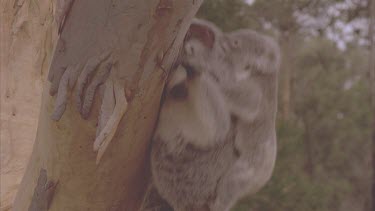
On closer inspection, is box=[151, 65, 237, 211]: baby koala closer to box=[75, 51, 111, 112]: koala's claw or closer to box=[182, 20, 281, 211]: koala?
box=[182, 20, 281, 211]: koala

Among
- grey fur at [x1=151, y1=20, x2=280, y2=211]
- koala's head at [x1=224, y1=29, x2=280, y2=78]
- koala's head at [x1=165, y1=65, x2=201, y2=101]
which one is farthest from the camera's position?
koala's head at [x1=224, y1=29, x2=280, y2=78]

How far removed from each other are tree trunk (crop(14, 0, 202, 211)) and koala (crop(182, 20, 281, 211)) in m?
0.28

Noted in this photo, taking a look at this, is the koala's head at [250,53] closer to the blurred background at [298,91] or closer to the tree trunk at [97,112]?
the tree trunk at [97,112]

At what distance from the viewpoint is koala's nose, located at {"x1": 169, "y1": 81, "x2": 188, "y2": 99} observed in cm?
204

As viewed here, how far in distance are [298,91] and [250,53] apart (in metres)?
14.8

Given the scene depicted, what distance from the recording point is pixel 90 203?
2.09m

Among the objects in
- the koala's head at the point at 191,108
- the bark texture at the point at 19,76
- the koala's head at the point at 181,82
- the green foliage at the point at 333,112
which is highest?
the koala's head at the point at 181,82

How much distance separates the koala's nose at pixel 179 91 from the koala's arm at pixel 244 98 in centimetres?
22

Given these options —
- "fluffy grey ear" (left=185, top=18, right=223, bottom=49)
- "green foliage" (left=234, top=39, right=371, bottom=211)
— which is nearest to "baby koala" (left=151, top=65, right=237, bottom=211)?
"fluffy grey ear" (left=185, top=18, right=223, bottom=49)

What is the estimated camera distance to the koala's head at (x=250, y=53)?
232 cm

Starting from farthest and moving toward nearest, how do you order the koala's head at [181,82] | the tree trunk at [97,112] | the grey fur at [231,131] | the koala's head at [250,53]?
the koala's head at [250,53] → the grey fur at [231,131] → the koala's head at [181,82] → the tree trunk at [97,112]

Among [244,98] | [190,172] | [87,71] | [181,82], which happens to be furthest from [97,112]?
[244,98]

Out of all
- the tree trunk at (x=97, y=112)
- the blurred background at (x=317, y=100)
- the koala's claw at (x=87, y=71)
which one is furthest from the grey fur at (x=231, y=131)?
the blurred background at (x=317, y=100)

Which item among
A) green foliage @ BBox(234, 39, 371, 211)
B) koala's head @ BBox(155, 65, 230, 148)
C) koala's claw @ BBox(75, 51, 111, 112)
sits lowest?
green foliage @ BBox(234, 39, 371, 211)
